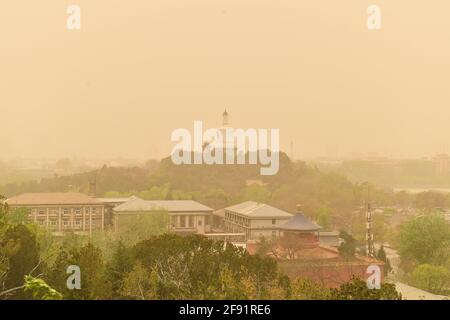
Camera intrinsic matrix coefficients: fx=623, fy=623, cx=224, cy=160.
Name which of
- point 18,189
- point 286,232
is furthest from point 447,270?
point 18,189

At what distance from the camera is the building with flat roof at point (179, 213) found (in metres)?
15.3

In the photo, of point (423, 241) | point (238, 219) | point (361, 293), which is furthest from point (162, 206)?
point (361, 293)

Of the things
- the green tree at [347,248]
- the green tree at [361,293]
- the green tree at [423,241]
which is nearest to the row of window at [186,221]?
the green tree at [347,248]

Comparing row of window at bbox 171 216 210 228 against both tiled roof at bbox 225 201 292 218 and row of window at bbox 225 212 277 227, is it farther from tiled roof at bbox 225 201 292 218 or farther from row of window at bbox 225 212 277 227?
tiled roof at bbox 225 201 292 218

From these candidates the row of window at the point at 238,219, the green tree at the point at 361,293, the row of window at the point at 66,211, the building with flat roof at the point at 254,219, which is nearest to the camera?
the green tree at the point at 361,293

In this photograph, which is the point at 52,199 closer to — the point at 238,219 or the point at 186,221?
the point at 186,221

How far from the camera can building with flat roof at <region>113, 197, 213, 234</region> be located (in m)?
15.3

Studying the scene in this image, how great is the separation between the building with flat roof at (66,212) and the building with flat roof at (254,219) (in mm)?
3169

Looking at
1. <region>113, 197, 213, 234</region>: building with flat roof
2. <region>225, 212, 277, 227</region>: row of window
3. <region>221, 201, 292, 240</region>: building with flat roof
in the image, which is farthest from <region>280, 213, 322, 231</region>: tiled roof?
<region>113, 197, 213, 234</region>: building with flat roof

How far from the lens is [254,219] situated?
1426 centimetres

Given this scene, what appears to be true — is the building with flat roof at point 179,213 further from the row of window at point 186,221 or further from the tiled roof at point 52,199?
the tiled roof at point 52,199

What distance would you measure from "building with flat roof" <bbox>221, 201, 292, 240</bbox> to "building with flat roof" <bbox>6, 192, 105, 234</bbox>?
3.17 metres
